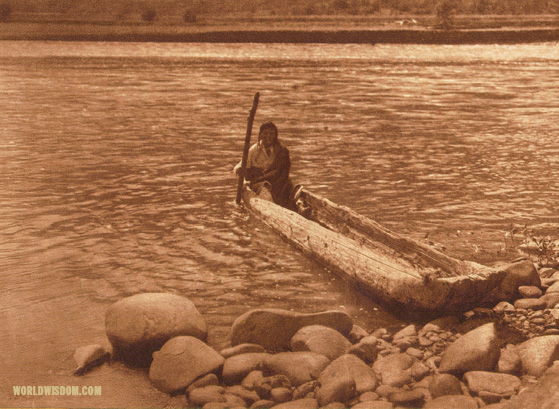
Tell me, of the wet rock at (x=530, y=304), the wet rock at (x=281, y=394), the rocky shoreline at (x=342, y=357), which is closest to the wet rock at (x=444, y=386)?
the rocky shoreline at (x=342, y=357)

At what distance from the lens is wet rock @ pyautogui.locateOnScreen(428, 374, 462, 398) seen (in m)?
5.37

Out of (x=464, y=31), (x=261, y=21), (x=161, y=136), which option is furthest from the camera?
(x=261, y=21)

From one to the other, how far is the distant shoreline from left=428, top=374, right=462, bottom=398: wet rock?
153ft

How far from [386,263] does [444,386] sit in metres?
2.01

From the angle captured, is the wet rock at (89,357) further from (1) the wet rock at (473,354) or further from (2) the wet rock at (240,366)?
(1) the wet rock at (473,354)

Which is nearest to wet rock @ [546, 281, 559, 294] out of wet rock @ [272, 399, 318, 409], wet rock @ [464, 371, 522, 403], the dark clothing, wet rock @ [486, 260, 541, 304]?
wet rock @ [486, 260, 541, 304]

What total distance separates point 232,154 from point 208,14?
55265 millimetres

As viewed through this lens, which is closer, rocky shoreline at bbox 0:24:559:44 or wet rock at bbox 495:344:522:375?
wet rock at bbox 495:344:522:375

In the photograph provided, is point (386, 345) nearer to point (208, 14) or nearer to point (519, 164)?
point (519, 164)

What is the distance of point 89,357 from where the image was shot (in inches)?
248

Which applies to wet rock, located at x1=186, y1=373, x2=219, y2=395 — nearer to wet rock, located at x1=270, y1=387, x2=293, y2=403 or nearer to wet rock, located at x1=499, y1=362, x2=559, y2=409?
wet rock, located at x1=270, y1=387, x2=293, y2=403

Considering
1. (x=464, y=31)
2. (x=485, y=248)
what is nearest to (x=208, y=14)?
(x=464, y=31)

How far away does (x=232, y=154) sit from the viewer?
623 inches

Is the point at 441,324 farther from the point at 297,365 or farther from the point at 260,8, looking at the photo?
the point at 260,8
